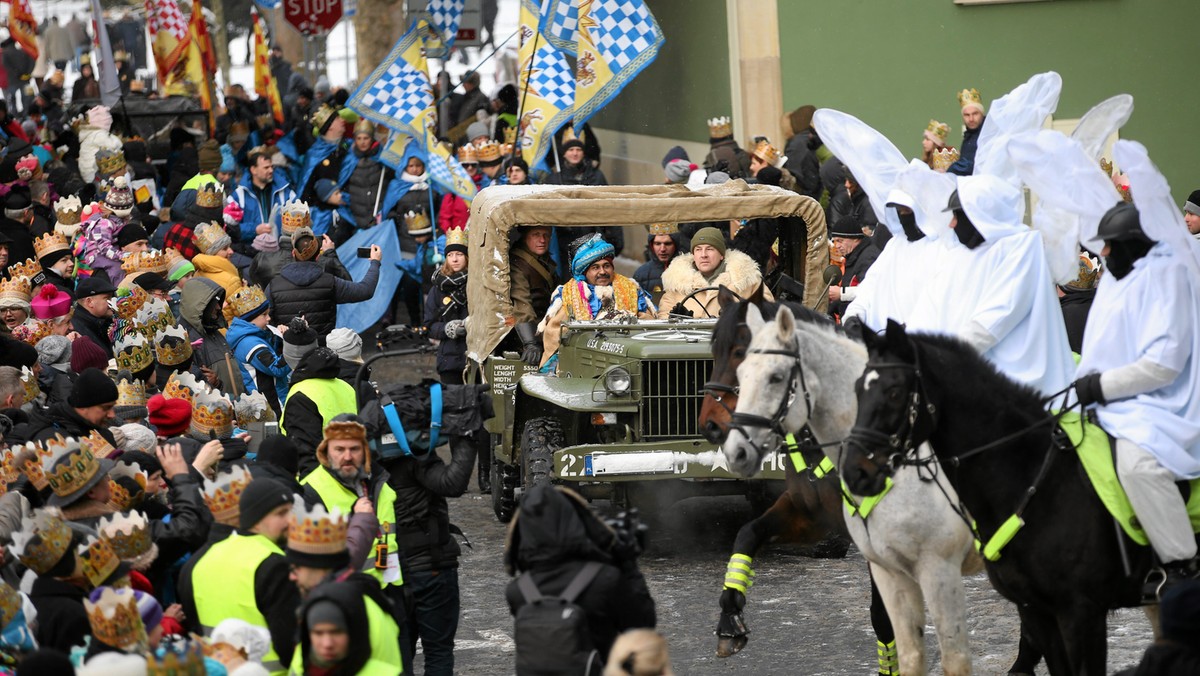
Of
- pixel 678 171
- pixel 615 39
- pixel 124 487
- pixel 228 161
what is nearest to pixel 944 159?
pixel 678 171

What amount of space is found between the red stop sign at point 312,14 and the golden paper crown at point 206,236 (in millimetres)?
17262

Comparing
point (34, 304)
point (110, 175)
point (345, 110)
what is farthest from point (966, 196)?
Result: point (345, 110)

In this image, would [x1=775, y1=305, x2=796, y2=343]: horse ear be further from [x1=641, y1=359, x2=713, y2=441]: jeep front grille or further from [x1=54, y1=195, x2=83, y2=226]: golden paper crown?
[x1=54, y1=195, x2=83, y2=226]: golden paper crown

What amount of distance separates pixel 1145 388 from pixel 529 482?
Result: 5223mm

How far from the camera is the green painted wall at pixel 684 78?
73.6ft

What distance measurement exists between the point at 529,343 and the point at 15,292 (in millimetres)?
3695

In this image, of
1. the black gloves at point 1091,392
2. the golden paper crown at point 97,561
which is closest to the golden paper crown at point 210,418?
the golden paper crown at point 97,561

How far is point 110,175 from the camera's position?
64.1 ft

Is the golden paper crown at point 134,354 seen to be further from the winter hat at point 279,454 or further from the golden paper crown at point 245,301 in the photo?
Answer: the winter hat at point 279,454

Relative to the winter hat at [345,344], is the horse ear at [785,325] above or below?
above

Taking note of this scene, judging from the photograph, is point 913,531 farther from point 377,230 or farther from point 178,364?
point 377,230

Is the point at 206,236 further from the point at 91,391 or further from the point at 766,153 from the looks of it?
the point at 91,391

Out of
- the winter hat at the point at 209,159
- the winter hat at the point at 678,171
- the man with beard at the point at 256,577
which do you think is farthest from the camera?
the winter hat at the point at 209,159

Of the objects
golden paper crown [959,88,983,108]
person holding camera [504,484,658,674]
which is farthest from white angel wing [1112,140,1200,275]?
golden paper crown [959,88,983,108]
